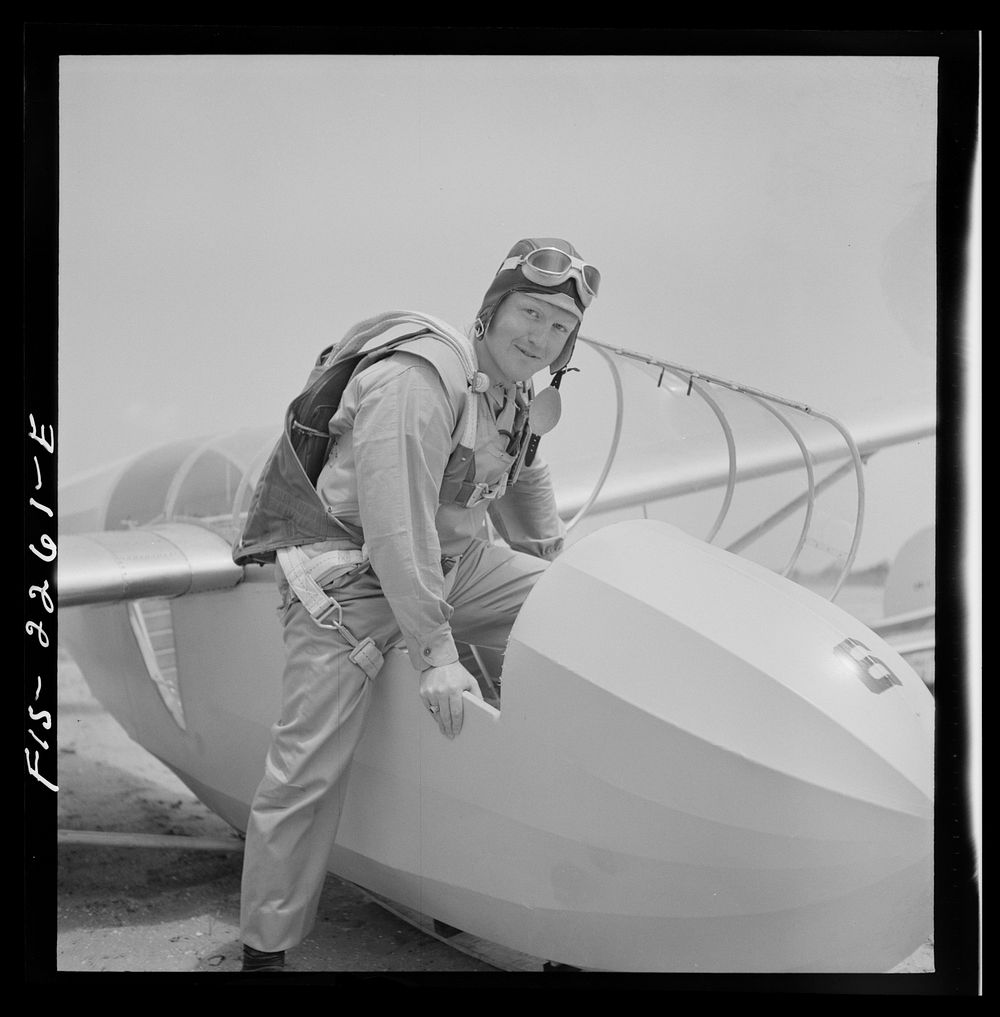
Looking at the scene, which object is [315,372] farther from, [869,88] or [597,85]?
[869,88]

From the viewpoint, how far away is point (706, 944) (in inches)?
92.6

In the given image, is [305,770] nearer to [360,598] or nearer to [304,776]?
[304,776]

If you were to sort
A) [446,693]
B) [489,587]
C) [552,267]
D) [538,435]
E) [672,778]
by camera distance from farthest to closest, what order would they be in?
[489,587], [538,435], [552,267], [446,693], [672,778]

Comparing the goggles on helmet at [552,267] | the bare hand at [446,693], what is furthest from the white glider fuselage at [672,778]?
the goggles on helmet at [552,267]

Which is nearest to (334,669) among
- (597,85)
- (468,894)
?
(468,894)

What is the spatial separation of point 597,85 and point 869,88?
2.00 ft

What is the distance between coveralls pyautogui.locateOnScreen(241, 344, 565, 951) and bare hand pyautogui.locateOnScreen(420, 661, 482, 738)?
1.0 inches

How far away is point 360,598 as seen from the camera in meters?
2.60

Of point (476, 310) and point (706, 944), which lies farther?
point (476, 310)

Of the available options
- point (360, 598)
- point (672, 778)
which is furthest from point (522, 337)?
point (672, 778)

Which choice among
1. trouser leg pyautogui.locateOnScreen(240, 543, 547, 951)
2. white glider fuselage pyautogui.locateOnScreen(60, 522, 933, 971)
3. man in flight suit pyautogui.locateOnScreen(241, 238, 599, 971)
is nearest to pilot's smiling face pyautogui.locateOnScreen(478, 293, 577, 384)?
man in flight suit pyautogui.locateOnScreen(241, 238, 599, 971)

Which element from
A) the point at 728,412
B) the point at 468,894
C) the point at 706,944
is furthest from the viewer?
the point at 728,412

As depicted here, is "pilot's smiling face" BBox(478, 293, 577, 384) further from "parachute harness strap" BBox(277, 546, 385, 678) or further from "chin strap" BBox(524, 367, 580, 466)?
"parachute harness strap" BBox(277, 546, 385, 678)

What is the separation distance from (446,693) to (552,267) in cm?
90
